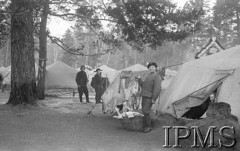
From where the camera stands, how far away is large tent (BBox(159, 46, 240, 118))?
7.03 m

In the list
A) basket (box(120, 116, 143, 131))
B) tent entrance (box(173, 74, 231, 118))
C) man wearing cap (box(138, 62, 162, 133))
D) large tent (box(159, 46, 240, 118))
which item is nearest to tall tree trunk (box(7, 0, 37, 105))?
basket (box(120, 116, 143, 131))

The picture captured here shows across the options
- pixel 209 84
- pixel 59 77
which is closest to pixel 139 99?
pixel 209 84

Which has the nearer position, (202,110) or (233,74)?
(233,74)

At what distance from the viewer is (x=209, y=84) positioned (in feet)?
24.5

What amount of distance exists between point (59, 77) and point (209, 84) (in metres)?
14.0

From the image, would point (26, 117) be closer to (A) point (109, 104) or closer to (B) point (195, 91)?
(A) point (109, 104)

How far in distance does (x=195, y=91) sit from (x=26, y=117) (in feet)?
16.4

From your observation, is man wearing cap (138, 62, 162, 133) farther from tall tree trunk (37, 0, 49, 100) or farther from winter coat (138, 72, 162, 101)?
tall tree trunk (37, 0, 49, 100)

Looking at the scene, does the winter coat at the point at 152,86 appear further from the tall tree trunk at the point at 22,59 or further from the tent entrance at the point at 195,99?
the tall tree trunk at the point at 22,59

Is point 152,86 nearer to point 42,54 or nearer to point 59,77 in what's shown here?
point 42,54

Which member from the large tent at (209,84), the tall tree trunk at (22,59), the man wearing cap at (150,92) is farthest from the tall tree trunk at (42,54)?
the man wearing cap at (150,92)

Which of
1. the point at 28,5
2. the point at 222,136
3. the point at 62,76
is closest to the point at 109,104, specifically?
the point at 28,5

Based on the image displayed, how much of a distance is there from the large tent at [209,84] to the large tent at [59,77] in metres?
12.0

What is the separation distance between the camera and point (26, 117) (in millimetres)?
8773
